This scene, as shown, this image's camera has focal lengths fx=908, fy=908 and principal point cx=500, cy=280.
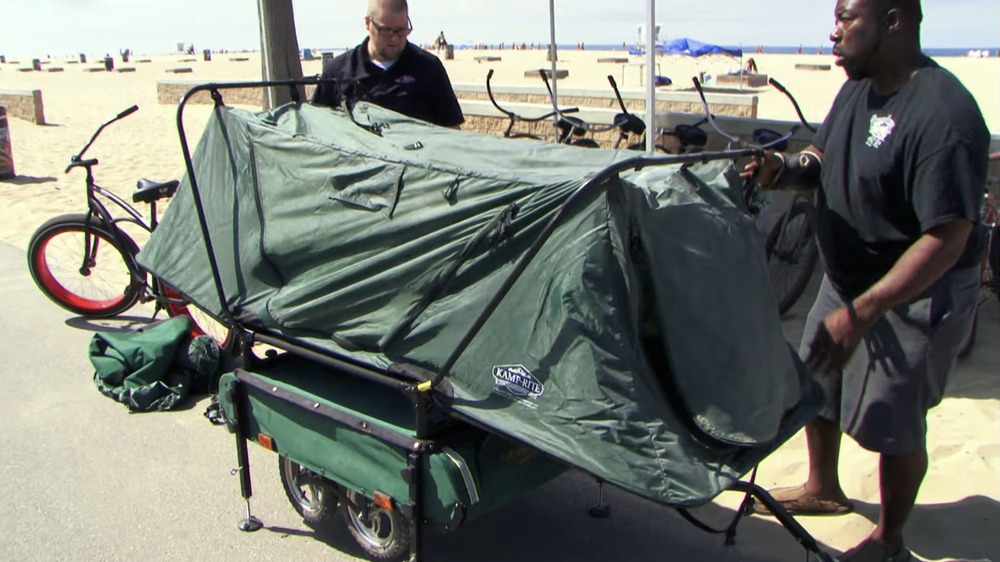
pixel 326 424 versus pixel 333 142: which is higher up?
pixel 333 142

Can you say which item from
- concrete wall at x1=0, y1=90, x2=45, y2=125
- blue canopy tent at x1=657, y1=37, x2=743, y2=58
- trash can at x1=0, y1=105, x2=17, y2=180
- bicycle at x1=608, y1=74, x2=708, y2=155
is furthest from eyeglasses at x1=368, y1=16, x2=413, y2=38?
blue canopy tent at x1=657, y1=37, x2=743, y2=58

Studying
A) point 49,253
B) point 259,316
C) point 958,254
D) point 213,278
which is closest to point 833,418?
point 958,254

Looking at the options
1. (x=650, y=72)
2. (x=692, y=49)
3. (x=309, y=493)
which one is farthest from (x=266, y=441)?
(x=692, y=49)

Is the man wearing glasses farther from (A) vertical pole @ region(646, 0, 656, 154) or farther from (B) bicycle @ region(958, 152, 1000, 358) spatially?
(B) bicycle @ region(958, 152, 1000, 358)

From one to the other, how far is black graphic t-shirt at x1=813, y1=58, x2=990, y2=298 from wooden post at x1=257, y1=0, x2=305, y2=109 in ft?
13.7

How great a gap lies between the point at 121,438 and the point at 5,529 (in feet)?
2.76

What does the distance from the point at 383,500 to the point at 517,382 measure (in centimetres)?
71

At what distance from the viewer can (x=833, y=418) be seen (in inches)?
128

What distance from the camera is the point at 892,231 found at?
9.31ft

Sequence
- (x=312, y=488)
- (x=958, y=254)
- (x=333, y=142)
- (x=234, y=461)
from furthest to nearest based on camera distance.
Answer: (x=234, y=461) → (x=312, y=488) → (x=333, y=142) → (x=958, y=254)

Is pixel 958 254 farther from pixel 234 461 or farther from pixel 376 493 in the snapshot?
A: pixel 234 461

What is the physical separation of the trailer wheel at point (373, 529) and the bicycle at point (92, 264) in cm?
239

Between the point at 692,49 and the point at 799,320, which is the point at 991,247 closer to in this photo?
the point at 799,320

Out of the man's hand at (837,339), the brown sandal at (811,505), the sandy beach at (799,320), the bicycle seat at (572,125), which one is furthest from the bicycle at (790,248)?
the man's hand at (837,339)
